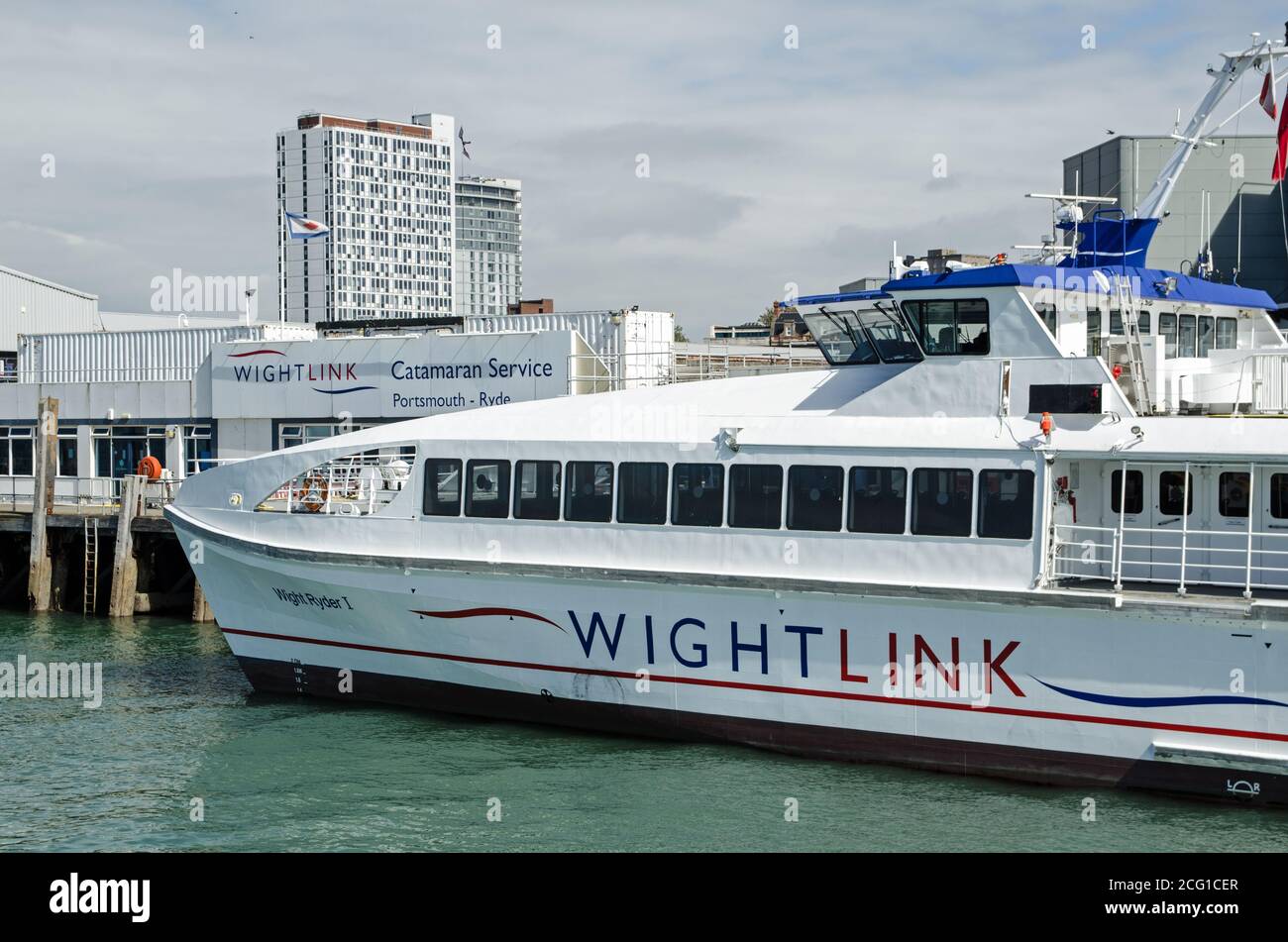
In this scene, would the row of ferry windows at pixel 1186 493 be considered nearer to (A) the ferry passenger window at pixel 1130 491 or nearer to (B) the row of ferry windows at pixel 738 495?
(A) the ferry passenger window at pixel 1130 491

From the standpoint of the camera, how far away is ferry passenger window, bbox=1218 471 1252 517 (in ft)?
45.8

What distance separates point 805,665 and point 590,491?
3.42m

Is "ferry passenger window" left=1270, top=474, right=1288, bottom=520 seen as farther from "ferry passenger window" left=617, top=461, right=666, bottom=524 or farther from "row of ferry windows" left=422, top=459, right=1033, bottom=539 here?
"ferry passenger window" left=617, top=461, right=666, bottom=524

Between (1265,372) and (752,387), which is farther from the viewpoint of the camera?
(752,387)

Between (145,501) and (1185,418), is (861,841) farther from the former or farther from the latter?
(145,501)

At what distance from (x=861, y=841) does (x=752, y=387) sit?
648 centimetres

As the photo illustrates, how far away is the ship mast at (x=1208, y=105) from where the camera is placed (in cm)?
1586

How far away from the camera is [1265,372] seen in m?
15.4

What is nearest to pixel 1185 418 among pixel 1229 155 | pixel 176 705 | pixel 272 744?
pixel 272 744

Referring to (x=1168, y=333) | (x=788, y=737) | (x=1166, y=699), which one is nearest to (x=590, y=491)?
(x=788, y=737)

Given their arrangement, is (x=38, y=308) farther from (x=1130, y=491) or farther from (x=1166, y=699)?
(x=1166, y=699)

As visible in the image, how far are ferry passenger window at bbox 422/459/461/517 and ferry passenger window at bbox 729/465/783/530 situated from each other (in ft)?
12.1

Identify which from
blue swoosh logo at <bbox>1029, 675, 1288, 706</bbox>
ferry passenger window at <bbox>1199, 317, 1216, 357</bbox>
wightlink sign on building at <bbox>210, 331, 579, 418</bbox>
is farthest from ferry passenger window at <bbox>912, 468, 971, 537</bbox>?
wightlink sign on building at <bbox>210, 331, 579, 418</bbox>

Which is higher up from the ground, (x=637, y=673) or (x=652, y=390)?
(x=652, y=390)
